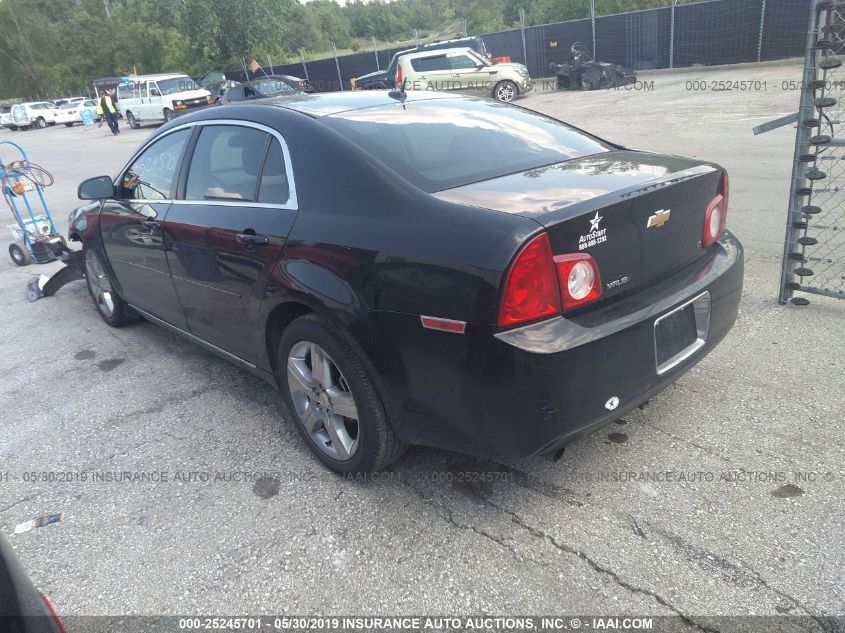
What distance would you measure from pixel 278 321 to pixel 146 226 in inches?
59.4

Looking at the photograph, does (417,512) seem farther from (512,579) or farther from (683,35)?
(683,35)

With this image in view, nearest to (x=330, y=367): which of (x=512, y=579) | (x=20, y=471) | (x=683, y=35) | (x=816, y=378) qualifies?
(x=512, y=579)

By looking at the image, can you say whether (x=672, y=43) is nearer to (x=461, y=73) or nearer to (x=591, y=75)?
(x=591, y=75)

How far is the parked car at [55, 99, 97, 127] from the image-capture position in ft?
135

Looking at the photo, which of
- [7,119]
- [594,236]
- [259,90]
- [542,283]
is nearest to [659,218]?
[594,236]

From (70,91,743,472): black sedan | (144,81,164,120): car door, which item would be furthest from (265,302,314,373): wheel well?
(144,81,164,120): car door

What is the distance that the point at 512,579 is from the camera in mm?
2449

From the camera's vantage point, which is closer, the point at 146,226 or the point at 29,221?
the point at 146,226

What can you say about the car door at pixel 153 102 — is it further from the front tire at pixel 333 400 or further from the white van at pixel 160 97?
the front tire at pixel 333 400

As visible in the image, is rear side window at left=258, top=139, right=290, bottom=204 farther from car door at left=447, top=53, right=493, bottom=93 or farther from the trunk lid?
car door at left=447, top=53, right=493, bottom=93

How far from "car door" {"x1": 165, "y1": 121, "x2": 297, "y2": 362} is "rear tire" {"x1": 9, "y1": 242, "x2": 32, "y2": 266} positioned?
525cm

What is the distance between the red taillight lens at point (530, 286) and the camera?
2293mm

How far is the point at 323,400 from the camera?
3086mm

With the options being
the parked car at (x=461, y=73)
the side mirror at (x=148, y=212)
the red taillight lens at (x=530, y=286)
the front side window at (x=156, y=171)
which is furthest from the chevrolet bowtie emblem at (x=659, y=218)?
the parked car at (x=461, y=73)
